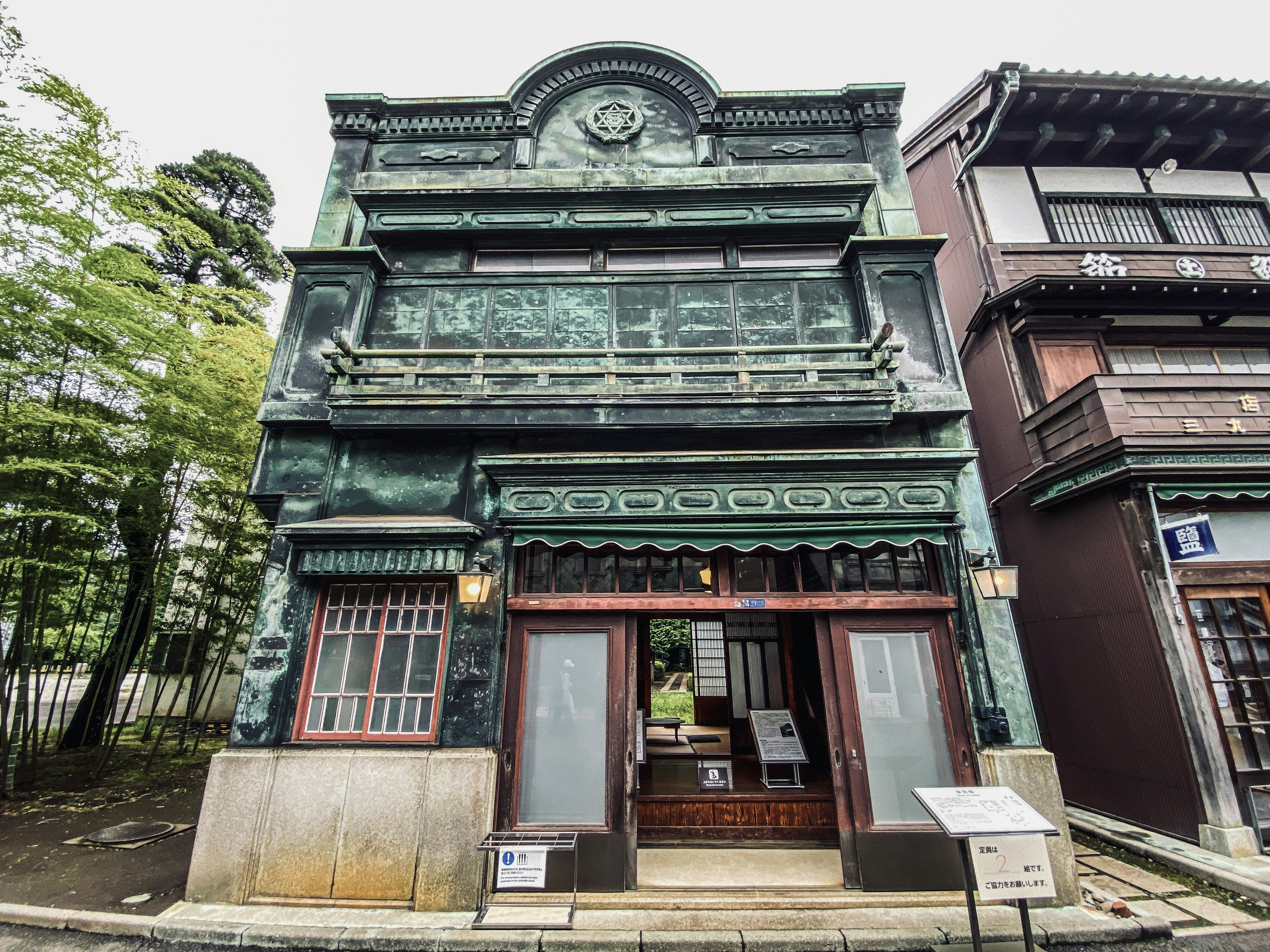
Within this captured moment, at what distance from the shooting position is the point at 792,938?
15.8 ft

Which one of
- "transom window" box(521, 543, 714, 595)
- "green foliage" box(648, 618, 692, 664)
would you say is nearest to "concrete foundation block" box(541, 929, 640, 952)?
"transom window" box(521, 543, 714, 595)

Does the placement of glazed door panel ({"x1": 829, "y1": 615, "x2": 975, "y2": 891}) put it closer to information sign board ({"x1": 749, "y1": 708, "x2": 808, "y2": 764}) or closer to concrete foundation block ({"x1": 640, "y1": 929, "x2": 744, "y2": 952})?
concrete foundation block ({"x1": 640, "y1": 929, "x2": 744, "y2": 952})

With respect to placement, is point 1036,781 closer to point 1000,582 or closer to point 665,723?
point 1000,582

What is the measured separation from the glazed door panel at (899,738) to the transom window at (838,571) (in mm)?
395

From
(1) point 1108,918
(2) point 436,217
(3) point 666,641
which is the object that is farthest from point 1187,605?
(3) point 666,641

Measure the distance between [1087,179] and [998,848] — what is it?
12955mm

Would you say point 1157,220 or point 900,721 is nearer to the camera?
point 900,721

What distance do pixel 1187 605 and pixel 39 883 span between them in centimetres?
1448

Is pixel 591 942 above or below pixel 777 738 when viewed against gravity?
below

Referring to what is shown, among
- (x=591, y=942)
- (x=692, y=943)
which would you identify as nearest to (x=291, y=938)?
(x=591, y=942)

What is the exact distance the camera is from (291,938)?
493 centimetres

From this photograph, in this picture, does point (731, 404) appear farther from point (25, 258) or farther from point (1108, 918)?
point (25, 258)

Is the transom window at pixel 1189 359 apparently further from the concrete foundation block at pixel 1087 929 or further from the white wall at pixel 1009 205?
the concrete foundation block at pixel 1087 929

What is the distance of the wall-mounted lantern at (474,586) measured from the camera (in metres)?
5.98
